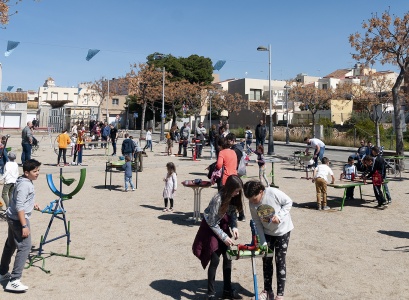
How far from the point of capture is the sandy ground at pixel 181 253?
17.5 feet

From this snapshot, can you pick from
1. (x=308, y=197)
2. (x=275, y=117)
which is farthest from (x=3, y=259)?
(x=275, y=117)

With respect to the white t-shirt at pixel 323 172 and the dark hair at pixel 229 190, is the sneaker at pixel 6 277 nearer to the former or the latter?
the dark hair at pixel 229 190

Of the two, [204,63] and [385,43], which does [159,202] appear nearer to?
[385,43]

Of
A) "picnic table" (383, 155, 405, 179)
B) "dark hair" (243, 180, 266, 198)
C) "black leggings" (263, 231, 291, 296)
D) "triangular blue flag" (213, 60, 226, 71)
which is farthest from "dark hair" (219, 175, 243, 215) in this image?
"triangular blue flag" (213, 60, 226, 71)

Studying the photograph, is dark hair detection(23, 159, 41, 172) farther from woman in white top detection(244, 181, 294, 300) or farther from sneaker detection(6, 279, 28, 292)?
woman in white top detection(244, 181, 294, 300)

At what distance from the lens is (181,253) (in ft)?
22.2

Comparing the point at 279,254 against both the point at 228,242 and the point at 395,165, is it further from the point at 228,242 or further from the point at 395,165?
the point at 395,165

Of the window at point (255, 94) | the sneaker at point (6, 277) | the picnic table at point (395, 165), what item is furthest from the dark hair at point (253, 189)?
the window at point (255, 94)

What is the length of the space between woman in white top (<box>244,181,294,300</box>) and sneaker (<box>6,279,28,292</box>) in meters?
2.79

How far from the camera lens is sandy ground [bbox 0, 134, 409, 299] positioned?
5.34 meters

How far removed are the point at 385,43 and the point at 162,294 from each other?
16.2 m

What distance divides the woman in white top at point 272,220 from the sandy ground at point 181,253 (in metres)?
0.52

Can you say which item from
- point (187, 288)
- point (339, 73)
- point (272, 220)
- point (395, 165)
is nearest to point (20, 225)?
point (187, 288)

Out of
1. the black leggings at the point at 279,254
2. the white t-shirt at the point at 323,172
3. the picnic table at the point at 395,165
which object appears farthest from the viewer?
the picnic table at the point at 395,165
